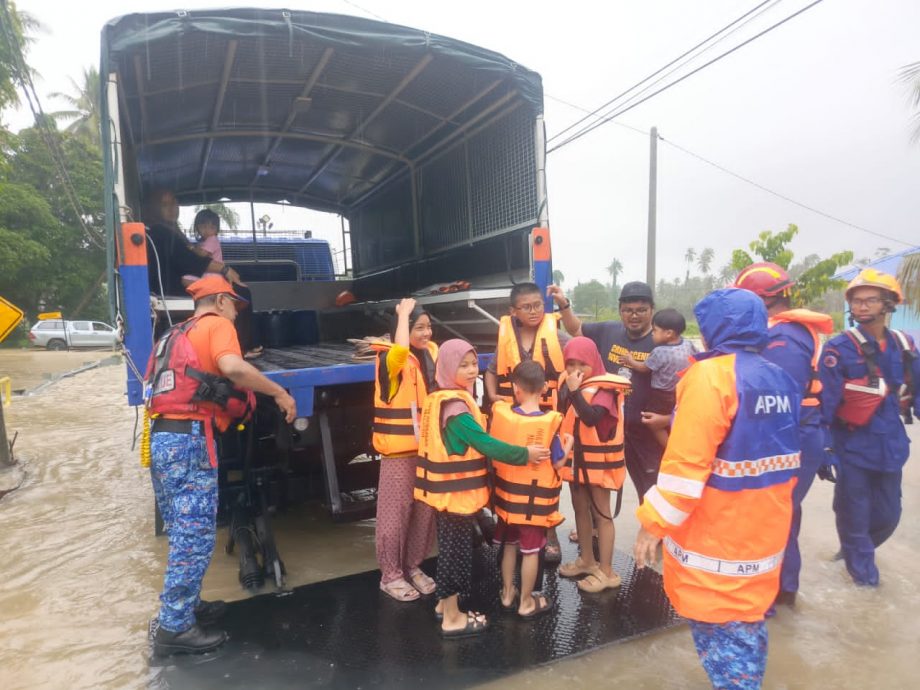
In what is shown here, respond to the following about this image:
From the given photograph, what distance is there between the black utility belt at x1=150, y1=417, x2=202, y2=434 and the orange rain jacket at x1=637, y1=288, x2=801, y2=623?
1.99m

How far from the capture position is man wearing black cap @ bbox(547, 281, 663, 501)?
3348 millimetres

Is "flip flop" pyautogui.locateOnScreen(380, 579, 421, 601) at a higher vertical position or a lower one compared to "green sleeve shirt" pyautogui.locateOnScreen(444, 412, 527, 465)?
lower

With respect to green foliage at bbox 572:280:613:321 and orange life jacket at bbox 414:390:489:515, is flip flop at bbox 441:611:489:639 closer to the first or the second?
orange life jacket at bbox 414:390:489:515

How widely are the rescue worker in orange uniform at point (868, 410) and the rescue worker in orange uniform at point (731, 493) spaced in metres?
1.70

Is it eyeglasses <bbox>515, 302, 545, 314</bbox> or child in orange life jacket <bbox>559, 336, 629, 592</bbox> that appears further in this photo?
eyeglasses <bbox>515, 302, 545, 314</bbox>

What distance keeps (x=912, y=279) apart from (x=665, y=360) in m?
10.3

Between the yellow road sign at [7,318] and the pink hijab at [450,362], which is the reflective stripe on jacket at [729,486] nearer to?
the pink hijab at [450,362]

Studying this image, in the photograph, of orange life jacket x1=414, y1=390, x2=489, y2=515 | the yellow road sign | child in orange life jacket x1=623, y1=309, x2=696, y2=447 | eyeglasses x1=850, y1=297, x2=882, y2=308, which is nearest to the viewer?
orange life jacket x1=414, y1=390, x2=489, y2=515

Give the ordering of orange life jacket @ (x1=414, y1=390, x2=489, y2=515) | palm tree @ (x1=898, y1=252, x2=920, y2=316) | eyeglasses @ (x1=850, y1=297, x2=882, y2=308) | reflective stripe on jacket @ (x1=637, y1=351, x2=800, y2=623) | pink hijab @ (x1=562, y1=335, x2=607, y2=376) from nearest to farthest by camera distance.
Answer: reflective stripe on jacket @ (x1=637, y1=351, x2=800, y2=623) → orange life jacket @ (x1=414, y1=390, x2=489, y2=515) → pink hijab @ (x1=562, y1=335, x2=607, y2=376) → eyeglasses @ (x1=850, y1=297, x2=882, y2=308) → palm tree @ (x1=898, y1=252, x2=920, y2=316)

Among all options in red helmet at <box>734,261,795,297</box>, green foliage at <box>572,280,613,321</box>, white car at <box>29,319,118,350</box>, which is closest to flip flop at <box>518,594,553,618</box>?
red helmet at <box>734,261,795,297</box>

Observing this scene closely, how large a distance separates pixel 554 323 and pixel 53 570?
3.56m

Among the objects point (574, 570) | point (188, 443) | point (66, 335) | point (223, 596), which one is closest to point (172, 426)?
point (188, 443)

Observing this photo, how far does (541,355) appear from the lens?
3.15 metres

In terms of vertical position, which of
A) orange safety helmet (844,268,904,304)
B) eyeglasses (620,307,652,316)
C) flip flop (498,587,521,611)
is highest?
orange safety helmet (844,268,904,304)
